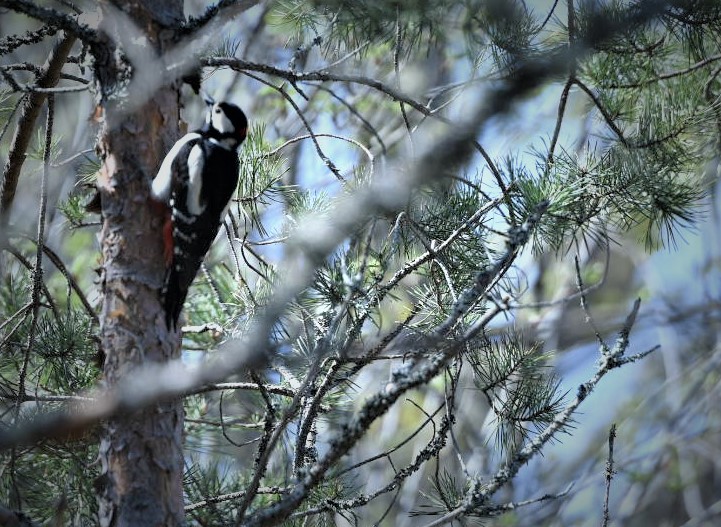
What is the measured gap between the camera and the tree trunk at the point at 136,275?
1382 mm

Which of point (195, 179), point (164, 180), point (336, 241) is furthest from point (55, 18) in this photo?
point (336, 241)

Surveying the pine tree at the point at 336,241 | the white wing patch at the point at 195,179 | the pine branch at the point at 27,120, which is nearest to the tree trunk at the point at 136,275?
the pine tree at the point at 336,241

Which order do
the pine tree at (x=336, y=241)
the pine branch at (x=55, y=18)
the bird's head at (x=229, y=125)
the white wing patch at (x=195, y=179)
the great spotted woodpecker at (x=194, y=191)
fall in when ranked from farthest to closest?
the bird's head at (x=229, y=125) < the white wing patch at (x=195, y=179) < the great spotted woodpecker at (x=194, y=191) < the pine branch at (x=55, y=18) < the pine tree at (x=336, y=241)

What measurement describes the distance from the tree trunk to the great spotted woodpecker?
2 cm

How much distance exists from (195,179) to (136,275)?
1.22 feet

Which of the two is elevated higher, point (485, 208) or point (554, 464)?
point (554, 464)

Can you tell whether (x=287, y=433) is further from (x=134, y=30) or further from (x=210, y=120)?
(x=134, y=30)

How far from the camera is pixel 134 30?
1562mm

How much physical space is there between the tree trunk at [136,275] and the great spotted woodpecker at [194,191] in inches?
1.0

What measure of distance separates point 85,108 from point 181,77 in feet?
10.8

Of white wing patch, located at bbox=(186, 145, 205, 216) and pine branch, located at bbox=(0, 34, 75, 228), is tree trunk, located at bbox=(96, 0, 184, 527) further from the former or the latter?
pine branch, located at bbox=(0, 34, 75, 228)

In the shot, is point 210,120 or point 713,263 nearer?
point 210,120

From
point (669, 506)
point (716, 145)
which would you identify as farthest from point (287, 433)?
point (669, 506)

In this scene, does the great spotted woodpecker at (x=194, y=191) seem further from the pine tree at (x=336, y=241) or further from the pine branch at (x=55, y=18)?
the pine branch at (x=55, y=18)
